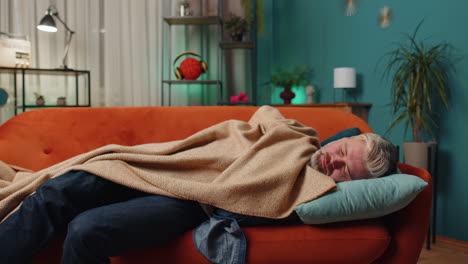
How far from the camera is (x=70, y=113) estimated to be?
1830 millimetres

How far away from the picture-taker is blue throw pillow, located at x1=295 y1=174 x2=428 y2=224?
1.16 meters

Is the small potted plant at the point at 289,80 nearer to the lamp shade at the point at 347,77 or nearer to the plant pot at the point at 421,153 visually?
the lamp shade at the point at 347,77

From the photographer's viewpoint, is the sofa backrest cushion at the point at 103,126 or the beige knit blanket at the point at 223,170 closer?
the beige knit blanket at the point at 223,170

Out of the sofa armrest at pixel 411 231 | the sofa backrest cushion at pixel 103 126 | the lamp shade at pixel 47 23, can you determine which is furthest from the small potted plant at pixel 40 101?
the sofa armrest at pixel 411 231

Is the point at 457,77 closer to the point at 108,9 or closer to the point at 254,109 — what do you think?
the point at 254,109

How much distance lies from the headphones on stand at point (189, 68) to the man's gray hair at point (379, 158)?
8.55 ft

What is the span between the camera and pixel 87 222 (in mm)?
1064

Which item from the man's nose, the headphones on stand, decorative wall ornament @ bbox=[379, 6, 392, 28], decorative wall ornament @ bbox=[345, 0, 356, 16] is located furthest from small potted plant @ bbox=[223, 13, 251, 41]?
the man's nose

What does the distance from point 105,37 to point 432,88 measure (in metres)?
3.09

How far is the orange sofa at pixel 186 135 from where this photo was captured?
117 cm

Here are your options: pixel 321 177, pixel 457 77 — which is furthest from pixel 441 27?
pixel 321 177

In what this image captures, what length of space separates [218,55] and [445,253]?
2.68 metres

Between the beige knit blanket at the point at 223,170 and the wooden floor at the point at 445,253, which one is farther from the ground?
the beige knit blanket at the point at 223,170

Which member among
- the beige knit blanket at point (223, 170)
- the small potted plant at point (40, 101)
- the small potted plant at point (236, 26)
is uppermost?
the small potted plant at point (236, 26)
